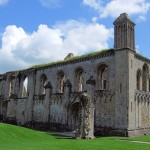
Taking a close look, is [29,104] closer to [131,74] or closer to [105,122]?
[105,122]

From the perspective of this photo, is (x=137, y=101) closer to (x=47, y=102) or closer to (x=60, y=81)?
(x=60, y=81)

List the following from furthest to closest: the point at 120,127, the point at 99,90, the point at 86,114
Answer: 1. the point at 99,90
2. the point at 120,127
3. the point at 86,114

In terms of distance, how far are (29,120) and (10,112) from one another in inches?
147

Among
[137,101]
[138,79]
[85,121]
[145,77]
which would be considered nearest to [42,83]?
[138,79]

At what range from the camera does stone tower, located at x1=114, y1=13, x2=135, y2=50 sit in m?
24.8

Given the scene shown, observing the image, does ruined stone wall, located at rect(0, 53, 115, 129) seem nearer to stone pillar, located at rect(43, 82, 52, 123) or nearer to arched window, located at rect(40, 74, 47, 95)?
stone pillar, located at rect(43, 82, 52, 123)

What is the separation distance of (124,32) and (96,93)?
646 centimetres

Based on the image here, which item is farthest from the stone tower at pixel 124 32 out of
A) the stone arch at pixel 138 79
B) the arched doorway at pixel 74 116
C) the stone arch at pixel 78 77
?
the arched doorway at pixel 74 116

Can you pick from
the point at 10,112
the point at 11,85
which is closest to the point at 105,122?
the point at 10,112

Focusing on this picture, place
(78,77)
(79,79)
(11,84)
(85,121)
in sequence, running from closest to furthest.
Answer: (85,121)
(78,77)
(79,79)
(11,84)

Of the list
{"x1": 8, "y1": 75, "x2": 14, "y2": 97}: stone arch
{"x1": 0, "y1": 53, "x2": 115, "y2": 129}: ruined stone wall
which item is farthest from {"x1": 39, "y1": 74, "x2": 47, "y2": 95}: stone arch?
{"x1": 8, "y1": 75, "x2": 14, "y2": 97}: stone arch

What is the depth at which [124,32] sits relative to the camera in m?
25.1

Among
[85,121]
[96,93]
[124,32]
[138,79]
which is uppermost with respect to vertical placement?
[124,32]

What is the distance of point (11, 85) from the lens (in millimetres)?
39625
